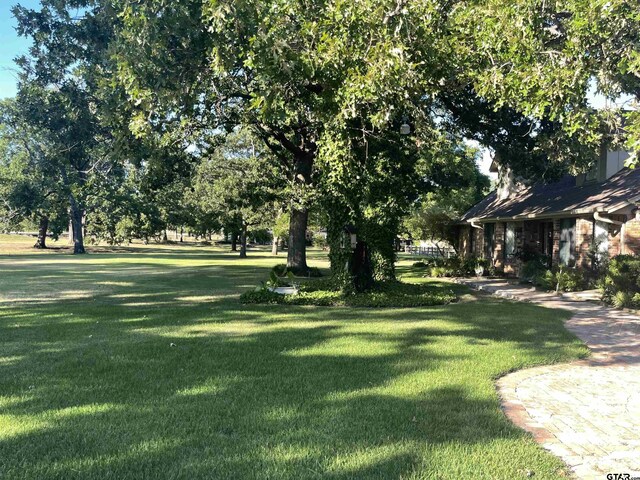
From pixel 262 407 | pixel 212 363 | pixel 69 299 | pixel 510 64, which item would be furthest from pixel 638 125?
pixel 69 299

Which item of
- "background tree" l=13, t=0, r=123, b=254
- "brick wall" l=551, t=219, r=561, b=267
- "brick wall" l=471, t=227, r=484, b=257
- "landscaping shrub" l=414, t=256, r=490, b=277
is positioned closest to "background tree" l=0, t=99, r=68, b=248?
"background tree" l=13, t=0, r=123, b=254

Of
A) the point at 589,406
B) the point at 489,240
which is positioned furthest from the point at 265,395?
the point at 489,240

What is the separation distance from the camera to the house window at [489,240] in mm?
21266

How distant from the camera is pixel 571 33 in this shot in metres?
7.09

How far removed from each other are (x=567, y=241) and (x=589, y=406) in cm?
1201

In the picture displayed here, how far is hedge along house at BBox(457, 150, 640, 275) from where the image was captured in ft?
43.1

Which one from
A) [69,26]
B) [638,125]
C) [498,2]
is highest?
[69,26]

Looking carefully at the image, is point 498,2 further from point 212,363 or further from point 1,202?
point 1,202

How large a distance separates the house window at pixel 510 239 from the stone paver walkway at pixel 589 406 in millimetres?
11258

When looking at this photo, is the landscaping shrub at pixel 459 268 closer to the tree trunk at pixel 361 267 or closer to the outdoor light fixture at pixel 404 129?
the tree trunk at pixel 361 267

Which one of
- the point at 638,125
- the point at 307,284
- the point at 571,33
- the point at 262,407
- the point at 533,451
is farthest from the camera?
the point at 307,284

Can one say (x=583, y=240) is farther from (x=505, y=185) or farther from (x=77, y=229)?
(x=77, y=229)

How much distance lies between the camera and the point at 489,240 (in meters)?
21.7

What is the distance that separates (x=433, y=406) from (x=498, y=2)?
5819 mm
